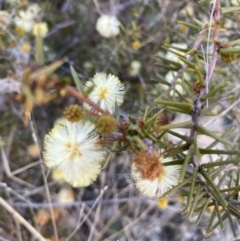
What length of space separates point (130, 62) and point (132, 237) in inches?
29.7

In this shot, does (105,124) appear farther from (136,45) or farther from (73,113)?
(136,45)

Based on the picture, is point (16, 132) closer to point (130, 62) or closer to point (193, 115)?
point (130, 62)

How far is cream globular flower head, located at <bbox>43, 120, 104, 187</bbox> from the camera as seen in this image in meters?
0.61

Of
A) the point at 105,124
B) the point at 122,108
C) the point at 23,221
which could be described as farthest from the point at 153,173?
the point at 122,108

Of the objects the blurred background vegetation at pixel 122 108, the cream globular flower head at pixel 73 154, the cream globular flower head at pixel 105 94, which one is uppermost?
the blurred background vegetation at pixel 122 108

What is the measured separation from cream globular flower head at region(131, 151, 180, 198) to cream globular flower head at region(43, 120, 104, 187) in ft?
0.21

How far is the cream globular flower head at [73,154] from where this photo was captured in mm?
611

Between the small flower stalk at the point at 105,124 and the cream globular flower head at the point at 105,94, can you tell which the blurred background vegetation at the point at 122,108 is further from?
the small flower stalk at the point at 105,124

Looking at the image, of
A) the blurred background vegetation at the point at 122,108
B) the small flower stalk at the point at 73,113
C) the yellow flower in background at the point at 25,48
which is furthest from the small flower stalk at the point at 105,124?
the yellow flower in background at the point at 25,48

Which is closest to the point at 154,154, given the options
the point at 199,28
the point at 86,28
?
the point at 199,28

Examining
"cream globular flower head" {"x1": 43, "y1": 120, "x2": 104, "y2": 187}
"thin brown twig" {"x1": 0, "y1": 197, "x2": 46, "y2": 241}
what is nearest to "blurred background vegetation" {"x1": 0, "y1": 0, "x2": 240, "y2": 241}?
"thin brown twig" {"x1": 0, "y1": 197, "x2": 46, "y2": 241}

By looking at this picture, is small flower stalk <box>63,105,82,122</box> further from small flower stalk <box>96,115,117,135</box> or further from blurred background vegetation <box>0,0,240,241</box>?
blurred background vegetation <box>0,0,240,241</box>

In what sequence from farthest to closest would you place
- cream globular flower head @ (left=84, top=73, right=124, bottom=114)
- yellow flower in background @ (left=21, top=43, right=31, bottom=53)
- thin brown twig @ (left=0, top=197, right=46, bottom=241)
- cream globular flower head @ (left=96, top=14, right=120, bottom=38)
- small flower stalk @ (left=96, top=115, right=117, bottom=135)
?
cream globular flower head @ (left=96, top=14, right=120, bottom=38)
yellow flower in background @ (left=21, top=43, right=31, bottom=53)
thin brown twig @ (left=0, top=197, right=46, bottom=241)
cream globular flower head @ (left=84, top=73, right=124, bottom=114)
small flower stalk @ (left=96, top=115, right=117, bottom=135)

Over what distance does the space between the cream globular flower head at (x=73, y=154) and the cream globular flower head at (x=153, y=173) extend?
0.21ft
